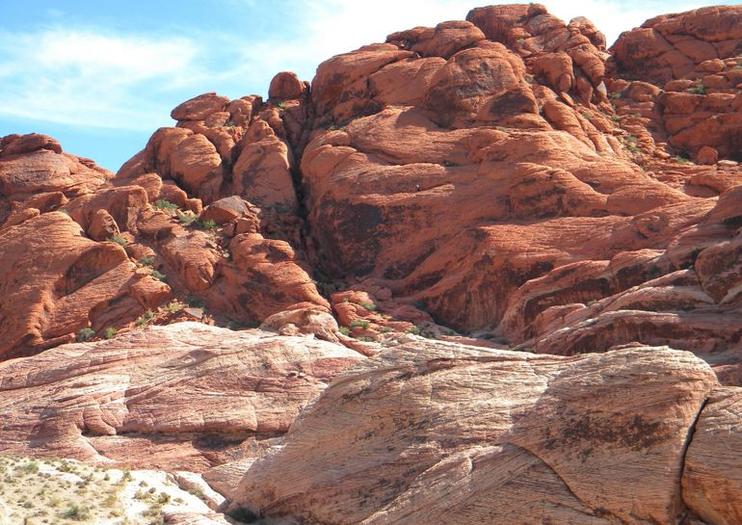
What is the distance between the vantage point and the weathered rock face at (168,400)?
72.6 ft

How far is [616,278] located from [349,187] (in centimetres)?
1408

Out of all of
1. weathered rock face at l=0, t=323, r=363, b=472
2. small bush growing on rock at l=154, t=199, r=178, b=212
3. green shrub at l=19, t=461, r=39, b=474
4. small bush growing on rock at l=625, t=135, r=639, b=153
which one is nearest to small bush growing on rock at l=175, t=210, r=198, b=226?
small bush growing on rock at l=154, t=199, r=178, b=212

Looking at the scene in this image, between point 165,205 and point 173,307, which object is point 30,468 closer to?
point 173,307

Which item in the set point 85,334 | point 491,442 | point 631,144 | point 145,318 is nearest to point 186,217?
point 145,318

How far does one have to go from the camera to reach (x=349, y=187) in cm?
3944

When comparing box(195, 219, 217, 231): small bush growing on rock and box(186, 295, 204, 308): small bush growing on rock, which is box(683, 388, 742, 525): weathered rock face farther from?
box(195, 219, 217, 231): small bush growing on rock

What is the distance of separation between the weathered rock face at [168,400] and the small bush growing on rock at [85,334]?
898 centimetres

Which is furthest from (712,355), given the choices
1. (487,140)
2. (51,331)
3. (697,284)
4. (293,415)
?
(51,331)

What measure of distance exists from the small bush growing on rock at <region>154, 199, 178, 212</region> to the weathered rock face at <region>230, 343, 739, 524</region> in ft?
82.2

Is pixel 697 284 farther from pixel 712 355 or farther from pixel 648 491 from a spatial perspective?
pixel 648 491

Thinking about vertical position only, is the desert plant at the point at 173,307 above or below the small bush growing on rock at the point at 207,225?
below

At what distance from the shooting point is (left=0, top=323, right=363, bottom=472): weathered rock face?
2212cm

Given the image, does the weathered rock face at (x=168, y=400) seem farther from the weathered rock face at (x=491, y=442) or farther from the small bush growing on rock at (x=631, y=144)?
the small bush growing on rock at (x=631, y=144)

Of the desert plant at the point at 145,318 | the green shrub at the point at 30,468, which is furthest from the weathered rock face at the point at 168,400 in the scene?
the desert plant at the point at 145,318
